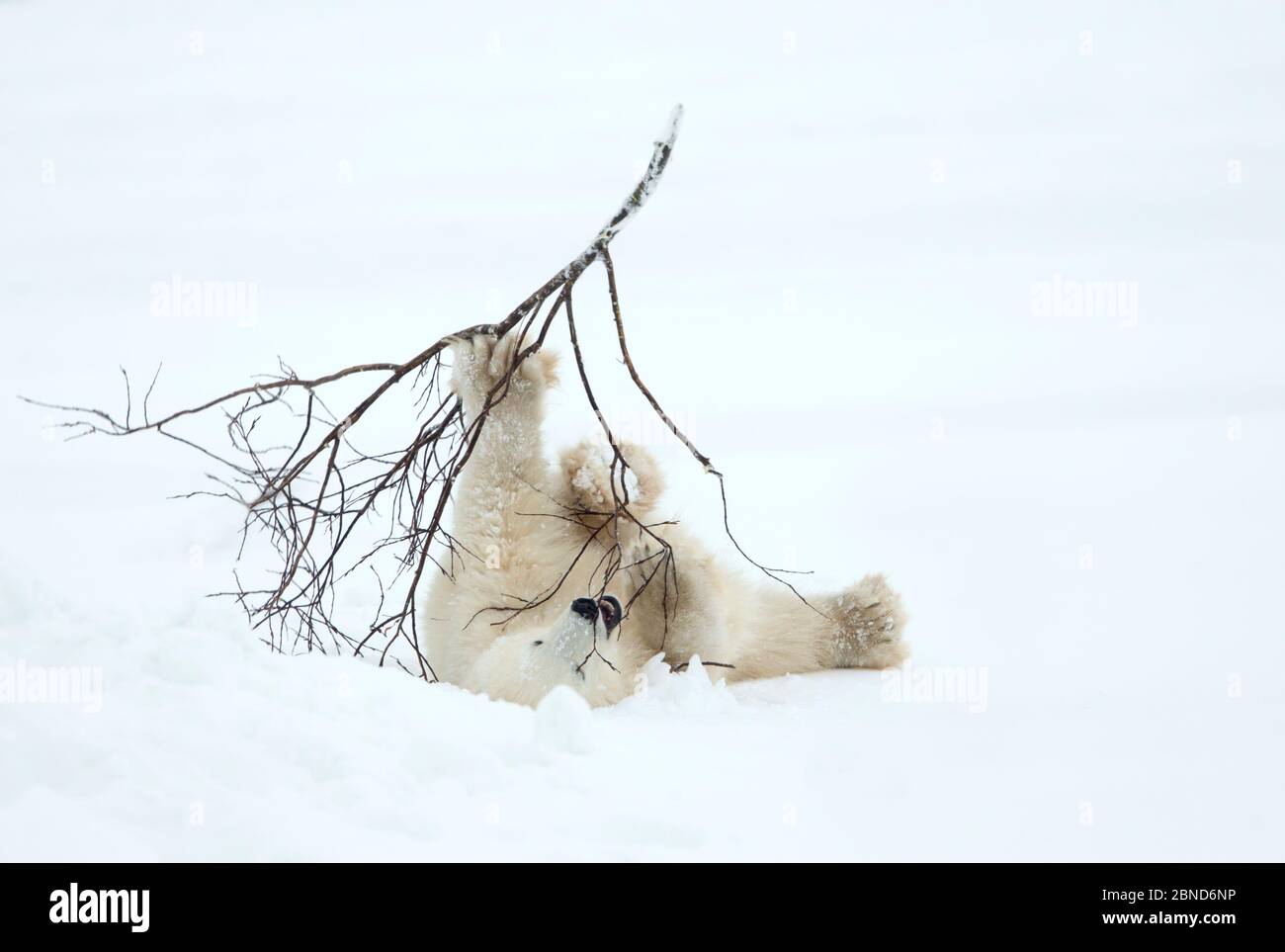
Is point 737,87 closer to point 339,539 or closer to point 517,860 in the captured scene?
point 339,539

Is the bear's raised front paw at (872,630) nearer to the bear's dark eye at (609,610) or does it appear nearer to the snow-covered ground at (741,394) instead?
the snow-covered ground at (741,394)

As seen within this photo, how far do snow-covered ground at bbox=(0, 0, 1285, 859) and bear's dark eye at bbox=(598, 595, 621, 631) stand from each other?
26 cm

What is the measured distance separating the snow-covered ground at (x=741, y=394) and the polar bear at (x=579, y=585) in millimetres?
177

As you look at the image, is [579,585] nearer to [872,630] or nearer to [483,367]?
[483,367]

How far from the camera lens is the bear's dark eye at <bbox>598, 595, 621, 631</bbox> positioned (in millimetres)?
3359

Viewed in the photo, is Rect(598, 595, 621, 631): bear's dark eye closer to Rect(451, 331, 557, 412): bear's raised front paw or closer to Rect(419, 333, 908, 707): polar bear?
Rect(419, 333, 908, 707): polar bear

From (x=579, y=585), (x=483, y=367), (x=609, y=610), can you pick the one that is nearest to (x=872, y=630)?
(x=579, y=585)

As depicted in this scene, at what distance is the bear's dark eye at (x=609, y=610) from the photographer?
336 cm

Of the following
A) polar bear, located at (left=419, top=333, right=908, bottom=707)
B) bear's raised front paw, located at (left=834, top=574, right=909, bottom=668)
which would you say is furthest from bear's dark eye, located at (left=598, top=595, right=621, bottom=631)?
bear's raised front paw, located at (left=834, top=574, right=909, bottom=668)

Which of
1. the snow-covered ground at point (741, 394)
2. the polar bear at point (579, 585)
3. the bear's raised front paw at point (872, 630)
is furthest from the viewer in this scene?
the bear's raised front paw at point (872, 630)

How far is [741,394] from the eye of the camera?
25.3ft

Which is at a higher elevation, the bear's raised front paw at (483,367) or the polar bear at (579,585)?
the bear's raised front paw at (483,367)

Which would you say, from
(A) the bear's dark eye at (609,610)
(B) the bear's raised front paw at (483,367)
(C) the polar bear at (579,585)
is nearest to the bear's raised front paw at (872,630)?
(C) the polar bear at (579,585)

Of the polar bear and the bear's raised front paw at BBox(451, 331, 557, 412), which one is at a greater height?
the bear's raised front paw at BBox(451, 331, 557, 412)
